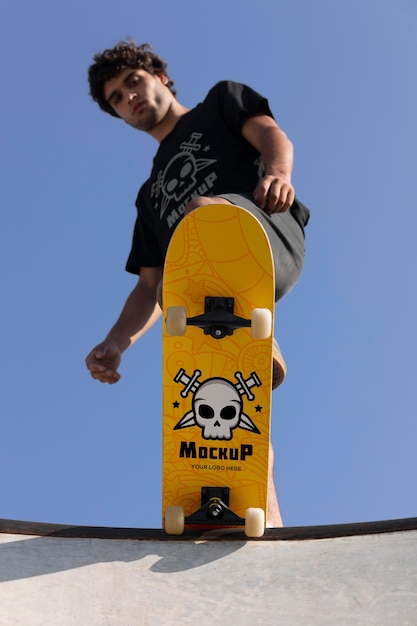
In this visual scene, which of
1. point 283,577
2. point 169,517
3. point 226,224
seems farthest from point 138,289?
point 283,577

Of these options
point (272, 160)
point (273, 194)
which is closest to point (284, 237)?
point (273, 194)

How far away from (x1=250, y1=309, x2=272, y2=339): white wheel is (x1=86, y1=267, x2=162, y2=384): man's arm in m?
1.37

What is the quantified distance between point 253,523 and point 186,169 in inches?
69.2

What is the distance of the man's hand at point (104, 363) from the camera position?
12.9 feet

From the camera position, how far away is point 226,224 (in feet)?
9.43

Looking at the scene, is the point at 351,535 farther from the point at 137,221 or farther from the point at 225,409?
the point at 137,221

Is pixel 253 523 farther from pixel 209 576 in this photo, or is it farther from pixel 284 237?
pixel 284 237

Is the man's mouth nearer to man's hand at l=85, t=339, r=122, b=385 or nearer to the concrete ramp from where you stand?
man's hand at l=85, t=339, r=122, b=385

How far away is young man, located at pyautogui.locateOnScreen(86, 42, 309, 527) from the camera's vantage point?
10.7 ft

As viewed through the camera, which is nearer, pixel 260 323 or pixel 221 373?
pixel 260 323

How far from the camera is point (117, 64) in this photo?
4.41 meters

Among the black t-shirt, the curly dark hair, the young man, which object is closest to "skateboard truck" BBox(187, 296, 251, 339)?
the young man

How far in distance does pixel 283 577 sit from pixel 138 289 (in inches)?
83.7

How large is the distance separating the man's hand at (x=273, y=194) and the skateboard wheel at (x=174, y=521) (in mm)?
1235
